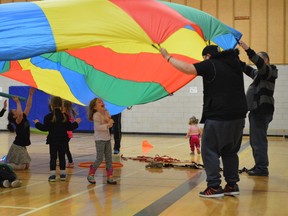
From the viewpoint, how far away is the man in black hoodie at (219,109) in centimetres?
400

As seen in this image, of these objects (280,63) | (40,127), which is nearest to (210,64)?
(40,127)

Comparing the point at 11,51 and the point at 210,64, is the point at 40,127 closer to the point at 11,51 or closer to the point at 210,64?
the point at 11,51

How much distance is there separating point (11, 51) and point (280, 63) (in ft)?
37.6

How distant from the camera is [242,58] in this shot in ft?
46.4

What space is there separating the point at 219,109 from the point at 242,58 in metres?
10.6

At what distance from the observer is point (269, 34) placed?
14.0 metres

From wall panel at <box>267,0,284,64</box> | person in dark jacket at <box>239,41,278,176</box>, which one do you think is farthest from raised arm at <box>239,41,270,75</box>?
wall panel at <box>267,0,284,64</box>

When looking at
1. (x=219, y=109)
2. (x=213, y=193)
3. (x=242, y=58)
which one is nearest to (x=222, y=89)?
(x=219, y=109)

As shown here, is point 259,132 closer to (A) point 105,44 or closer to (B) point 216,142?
(B) point 216,142

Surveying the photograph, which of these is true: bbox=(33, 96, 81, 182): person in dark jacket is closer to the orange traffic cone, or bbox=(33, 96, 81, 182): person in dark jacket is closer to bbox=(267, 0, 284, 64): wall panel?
the orange traffic cone

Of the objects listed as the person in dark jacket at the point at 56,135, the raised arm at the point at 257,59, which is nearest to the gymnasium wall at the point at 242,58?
the raised arm at the point at 257,59

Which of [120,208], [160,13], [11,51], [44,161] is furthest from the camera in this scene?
[44,161]

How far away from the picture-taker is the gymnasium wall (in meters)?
13.9

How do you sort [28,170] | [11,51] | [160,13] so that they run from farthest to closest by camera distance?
[28,170] < [160,13] < [11,51]
